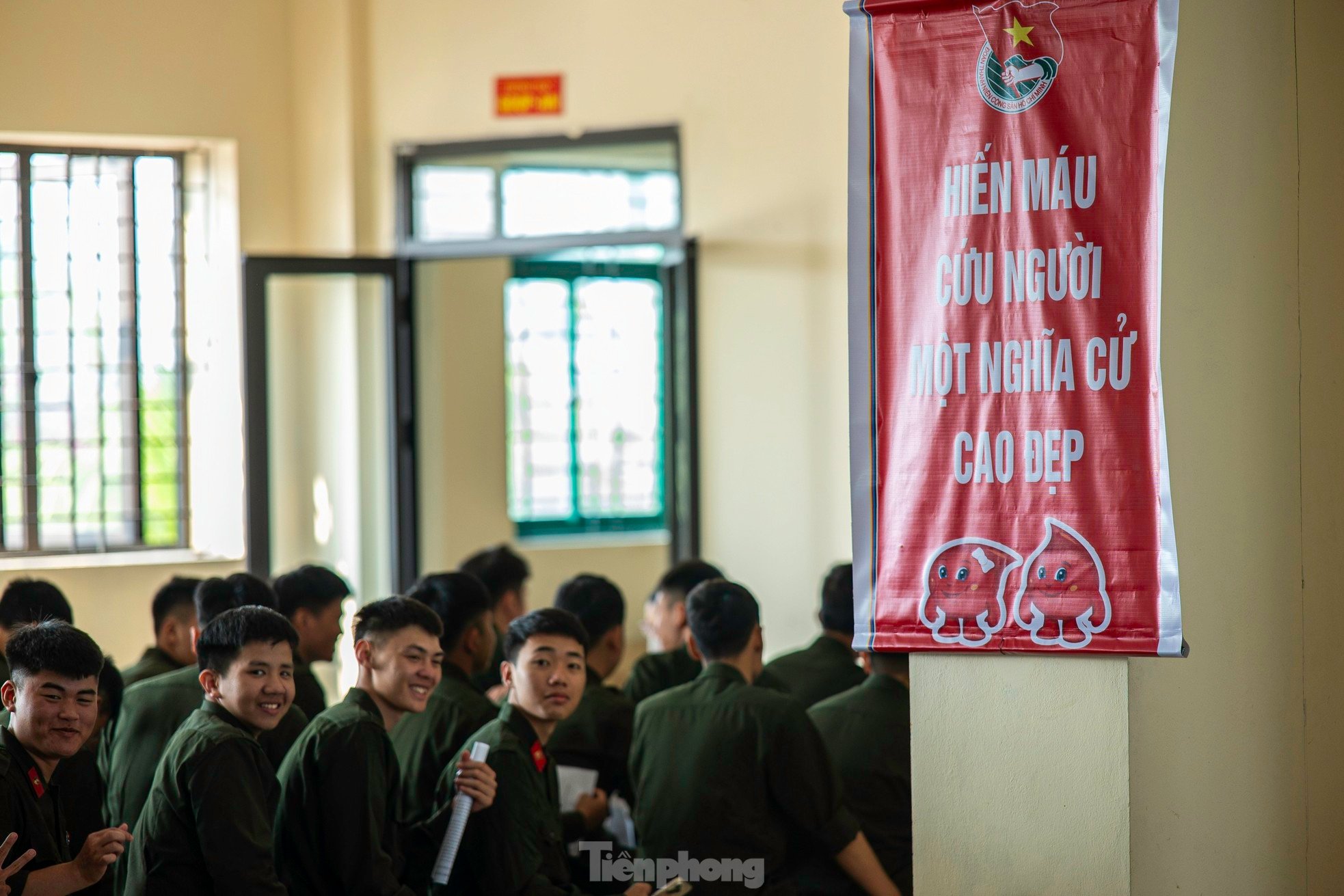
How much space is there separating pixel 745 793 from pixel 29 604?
2.02 metres

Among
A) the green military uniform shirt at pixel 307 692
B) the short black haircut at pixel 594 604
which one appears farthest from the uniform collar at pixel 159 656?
the short black haircut at pixel 594 604

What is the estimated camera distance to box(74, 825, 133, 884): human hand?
236cm

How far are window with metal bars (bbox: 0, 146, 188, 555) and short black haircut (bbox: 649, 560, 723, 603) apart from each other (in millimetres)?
2687

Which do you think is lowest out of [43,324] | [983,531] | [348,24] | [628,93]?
[983,531]

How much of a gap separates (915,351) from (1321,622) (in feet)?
3.29

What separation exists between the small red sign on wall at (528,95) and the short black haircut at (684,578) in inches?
82.4

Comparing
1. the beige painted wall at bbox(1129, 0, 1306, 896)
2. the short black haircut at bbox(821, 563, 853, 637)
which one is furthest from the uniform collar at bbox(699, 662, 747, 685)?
the beige painted wall at bbox(1129, 0, 1306, 896)

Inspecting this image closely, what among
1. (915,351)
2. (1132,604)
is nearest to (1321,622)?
(1132,604)

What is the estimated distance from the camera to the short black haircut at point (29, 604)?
3.60 meters

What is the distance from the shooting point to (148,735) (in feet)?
10.3

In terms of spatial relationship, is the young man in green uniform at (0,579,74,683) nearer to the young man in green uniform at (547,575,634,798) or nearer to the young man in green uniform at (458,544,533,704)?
the young man in green uniform at (458,544,533,704)

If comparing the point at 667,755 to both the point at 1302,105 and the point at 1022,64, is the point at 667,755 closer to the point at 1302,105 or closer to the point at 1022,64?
the point at 1022,64

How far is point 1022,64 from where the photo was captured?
249cm

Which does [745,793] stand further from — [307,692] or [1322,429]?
[1322,429]
